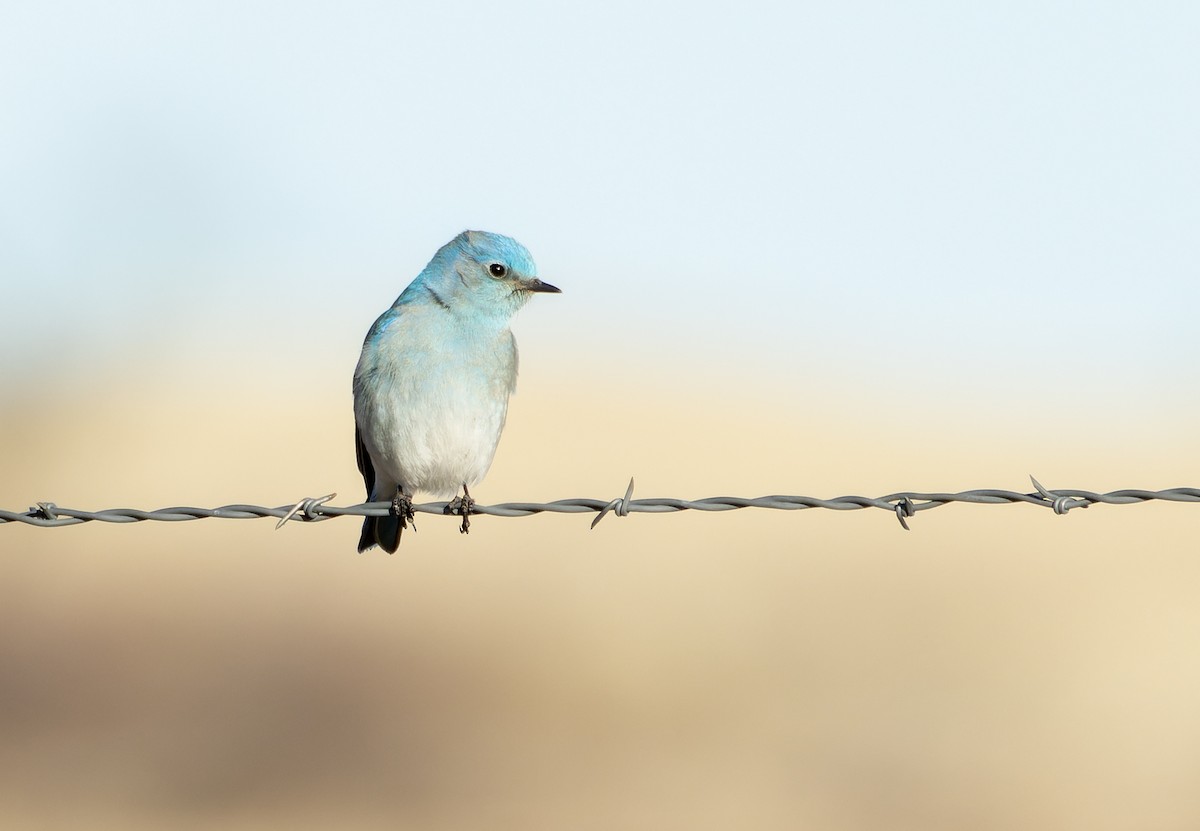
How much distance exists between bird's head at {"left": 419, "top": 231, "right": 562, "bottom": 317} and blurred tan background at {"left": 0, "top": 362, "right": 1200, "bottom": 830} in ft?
16.2

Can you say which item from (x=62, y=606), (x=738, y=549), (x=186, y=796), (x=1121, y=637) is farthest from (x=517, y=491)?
(x=186, y=796)

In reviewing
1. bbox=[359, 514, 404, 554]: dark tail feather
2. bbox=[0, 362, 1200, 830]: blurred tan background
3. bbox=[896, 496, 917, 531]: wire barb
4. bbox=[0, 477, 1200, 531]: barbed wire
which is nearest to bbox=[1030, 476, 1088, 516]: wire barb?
bbox=[0, 477, 1200, 531]: barbed wire

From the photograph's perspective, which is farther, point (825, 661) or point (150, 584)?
point (150, 584)

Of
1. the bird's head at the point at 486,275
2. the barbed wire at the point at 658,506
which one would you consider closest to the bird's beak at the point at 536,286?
the bird's head at the point at 486,275

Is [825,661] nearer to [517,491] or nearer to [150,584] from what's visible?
[150,584]

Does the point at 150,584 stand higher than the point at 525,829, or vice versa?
the point at 150,584

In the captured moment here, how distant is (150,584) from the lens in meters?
18.6

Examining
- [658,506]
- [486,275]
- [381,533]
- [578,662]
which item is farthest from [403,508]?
[578,662]

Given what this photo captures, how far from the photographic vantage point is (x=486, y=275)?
24.7 feet

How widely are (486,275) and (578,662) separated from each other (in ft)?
27.5

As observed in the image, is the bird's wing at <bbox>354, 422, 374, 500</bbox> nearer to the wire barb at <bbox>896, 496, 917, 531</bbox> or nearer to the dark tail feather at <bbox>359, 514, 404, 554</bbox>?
the dark tail feather at <bbox>359, 514, 404, 554</bbox>

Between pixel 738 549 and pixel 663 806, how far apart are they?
29.4ft

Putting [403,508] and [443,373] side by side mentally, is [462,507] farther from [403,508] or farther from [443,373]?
[443,373]

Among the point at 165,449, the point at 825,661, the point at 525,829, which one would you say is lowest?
the point at 525,829
